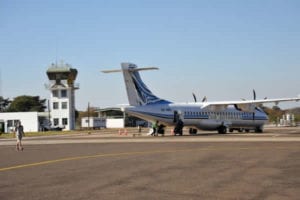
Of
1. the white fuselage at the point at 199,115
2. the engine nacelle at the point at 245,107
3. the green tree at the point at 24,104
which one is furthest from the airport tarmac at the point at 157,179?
the green tree at the point at 24,104

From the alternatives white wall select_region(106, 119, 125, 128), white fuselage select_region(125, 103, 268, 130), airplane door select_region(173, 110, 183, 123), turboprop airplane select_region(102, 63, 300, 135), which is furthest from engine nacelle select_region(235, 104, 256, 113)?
white wall select_region(106, 119, 125, 128)

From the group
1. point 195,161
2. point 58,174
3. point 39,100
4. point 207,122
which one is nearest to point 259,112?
point 207,122

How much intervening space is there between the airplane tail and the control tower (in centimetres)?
5109

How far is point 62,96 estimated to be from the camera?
9462 cm

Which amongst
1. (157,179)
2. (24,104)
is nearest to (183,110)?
(157,179)

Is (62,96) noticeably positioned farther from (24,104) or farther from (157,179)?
(157,179)

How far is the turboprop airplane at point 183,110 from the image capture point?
41.6m

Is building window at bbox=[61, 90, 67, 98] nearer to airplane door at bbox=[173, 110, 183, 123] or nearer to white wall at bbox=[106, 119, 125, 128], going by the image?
white wall at bbox=[106, 119, 125, 128]

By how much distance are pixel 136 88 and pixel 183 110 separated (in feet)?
18.2

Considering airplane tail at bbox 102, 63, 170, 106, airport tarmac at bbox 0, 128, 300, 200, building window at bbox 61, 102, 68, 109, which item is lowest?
airport tarmac at bbox 0, 128, 300, 200

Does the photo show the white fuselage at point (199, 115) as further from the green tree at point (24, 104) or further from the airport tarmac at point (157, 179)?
the green tree at point (24, 104)

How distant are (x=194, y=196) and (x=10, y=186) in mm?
4513

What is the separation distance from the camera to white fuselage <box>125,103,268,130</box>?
136 feet

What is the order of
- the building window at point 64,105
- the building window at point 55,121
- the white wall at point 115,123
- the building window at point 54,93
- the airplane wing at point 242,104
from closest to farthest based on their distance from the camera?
the airplane wing at point 242,104
the building window at point 55,121
the building window at point 64,105
the building window at point 54,93
the white wall at point 115,123
